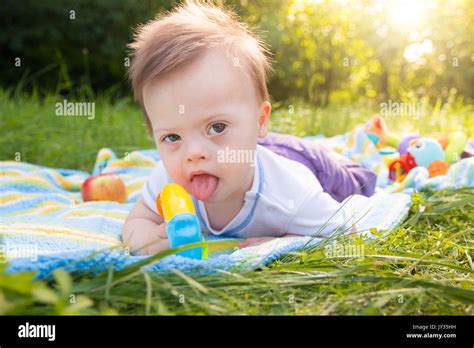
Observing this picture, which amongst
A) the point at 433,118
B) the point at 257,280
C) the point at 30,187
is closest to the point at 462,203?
the point at 257,280

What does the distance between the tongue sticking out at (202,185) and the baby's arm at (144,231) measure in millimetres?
143

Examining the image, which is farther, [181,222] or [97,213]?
[97,213]

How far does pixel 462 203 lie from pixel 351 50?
14.8 ft

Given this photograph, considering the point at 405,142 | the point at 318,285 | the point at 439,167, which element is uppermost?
the point at 405,142

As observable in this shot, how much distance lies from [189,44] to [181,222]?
0.44 meters

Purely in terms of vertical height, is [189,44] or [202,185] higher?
[189,44]

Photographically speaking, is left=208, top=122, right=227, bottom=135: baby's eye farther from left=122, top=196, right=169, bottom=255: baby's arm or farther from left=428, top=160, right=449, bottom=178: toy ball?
left=428, top=160, right=449, bottom=178: toy ball

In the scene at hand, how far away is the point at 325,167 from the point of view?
6.47 feet

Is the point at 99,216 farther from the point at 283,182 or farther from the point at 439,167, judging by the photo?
the point at 439,167

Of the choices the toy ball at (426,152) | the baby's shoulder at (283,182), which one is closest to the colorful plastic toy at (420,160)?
the toy ball at (426,152)

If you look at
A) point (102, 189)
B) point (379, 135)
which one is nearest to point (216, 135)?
point (102, 189)

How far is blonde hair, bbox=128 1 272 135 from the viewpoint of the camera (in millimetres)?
1389
